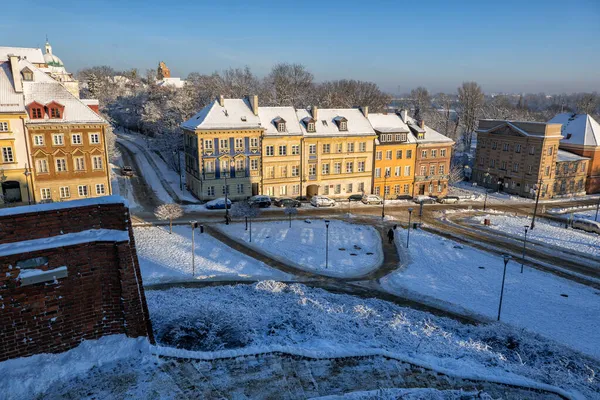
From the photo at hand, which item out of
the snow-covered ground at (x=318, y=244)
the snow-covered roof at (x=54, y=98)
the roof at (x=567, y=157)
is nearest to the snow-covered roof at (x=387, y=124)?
the snow-covered ground at (x=318, y=244)

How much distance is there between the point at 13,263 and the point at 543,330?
78.1 ft

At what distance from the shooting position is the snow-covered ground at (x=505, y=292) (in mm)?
23203

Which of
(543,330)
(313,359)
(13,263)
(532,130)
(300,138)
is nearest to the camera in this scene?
(13,263)

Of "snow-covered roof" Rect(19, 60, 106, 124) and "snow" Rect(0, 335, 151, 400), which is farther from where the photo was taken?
"snow-covered roof" Rect(19, 60, 106, 124)

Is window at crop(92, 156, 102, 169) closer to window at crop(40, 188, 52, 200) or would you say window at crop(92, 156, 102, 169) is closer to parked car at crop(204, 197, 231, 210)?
window at crop(40, 188, 52, 200)

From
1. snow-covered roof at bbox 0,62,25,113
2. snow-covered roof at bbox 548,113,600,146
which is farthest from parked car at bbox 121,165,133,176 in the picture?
snow-covered roof at bbox 548,113,600,146

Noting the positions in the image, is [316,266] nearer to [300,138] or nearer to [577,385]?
[577,385]

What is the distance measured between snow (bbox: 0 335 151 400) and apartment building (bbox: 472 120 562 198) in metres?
58.8

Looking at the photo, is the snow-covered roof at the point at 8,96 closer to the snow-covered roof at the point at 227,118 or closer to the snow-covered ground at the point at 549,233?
the snow-covered roof at the point at 227,118

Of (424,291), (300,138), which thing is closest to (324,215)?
(300,138)

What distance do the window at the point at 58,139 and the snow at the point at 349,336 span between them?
27563 millimetres

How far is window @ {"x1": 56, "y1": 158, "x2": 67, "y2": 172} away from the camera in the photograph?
4122 cm

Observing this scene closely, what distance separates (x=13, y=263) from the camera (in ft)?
31.2

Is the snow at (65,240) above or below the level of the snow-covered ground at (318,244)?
above
